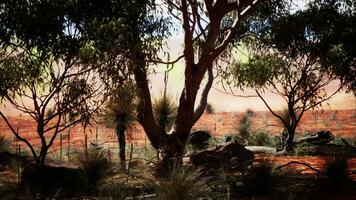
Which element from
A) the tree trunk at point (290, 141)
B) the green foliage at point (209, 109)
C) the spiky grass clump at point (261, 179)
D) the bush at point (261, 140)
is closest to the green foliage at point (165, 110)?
the tree trunk at point (290, 141)

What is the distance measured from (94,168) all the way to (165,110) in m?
7.08

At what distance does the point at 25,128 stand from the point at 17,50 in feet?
84.6

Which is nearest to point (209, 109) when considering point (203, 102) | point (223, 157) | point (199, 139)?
point (199, 139)

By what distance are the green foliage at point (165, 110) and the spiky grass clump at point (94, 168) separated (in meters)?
6.22

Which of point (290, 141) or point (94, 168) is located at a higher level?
point (290, 141)

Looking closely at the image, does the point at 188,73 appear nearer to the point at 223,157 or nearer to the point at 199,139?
the point at 223,157

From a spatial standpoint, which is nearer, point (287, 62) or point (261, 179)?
point (261, 179)

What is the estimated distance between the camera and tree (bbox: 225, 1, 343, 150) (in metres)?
17.6

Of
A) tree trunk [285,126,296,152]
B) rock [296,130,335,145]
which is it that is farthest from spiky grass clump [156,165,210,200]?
rock [296,130,335,145]

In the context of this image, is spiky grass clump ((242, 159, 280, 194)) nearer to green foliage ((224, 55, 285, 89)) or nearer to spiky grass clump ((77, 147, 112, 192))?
spiky grass clump ((77, 147, 112, 192))

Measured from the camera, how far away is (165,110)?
62.3 ft

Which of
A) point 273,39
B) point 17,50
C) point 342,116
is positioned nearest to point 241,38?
point 273,39

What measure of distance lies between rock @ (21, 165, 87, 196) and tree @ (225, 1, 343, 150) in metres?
7.17

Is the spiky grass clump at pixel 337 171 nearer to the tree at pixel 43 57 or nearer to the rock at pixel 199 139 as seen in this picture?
the tree at pixel 43 57
